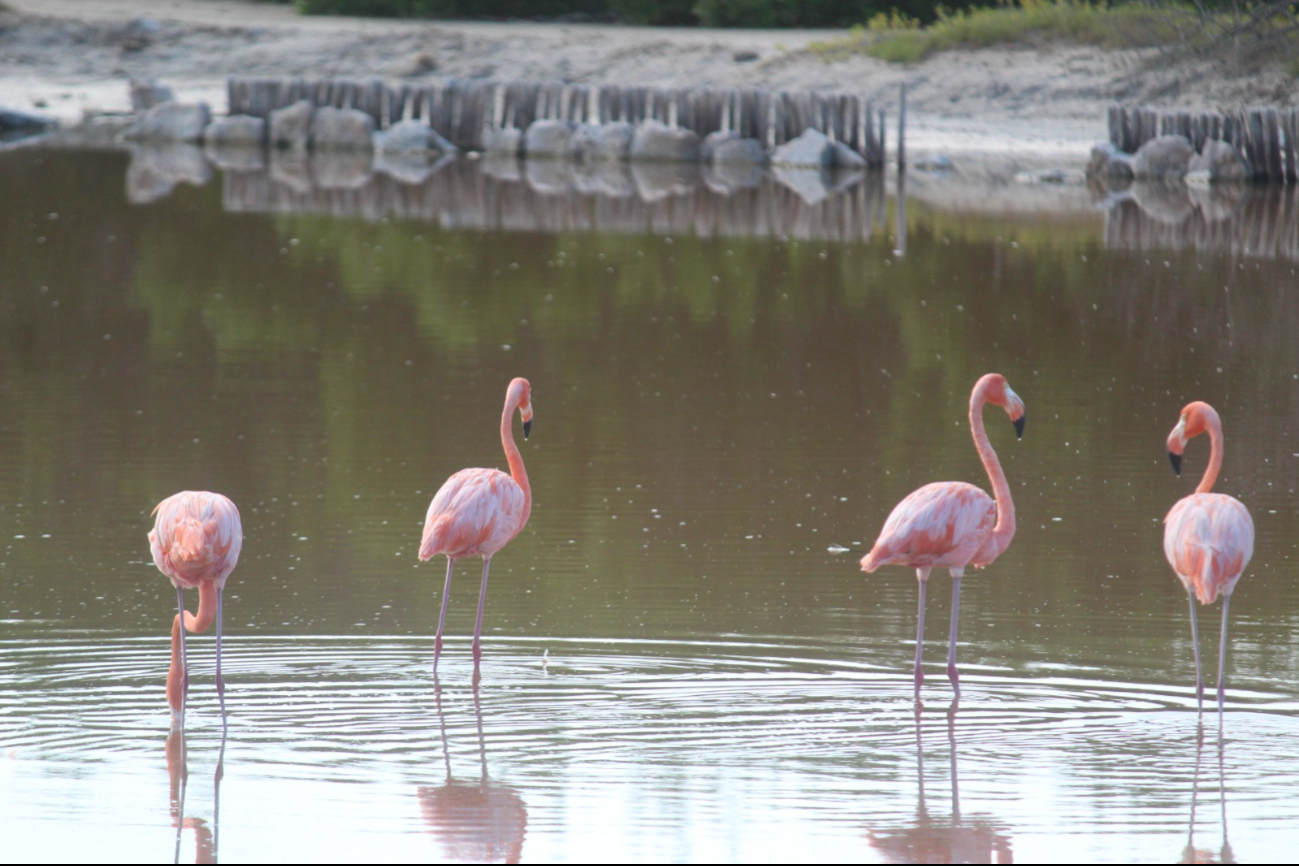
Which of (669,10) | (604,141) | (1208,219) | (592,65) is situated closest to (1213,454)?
(1208,219)

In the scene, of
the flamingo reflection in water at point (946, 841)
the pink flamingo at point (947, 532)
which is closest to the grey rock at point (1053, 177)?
the pink flamingo at point (947, 532)

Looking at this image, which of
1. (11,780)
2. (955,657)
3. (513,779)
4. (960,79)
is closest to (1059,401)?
(955,657)

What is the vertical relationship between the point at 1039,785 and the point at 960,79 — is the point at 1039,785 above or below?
below

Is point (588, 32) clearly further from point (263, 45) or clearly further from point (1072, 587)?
point (1072, 587)

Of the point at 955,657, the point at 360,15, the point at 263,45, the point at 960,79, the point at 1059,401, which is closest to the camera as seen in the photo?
the point at 955,657

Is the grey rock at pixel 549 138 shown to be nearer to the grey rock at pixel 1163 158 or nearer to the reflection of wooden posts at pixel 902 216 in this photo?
the reflection of wooden posts at pixel 902 216

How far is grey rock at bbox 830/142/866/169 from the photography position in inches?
917

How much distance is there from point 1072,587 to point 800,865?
103 inches

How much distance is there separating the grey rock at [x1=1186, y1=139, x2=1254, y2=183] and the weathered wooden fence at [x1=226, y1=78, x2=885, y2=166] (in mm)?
4189

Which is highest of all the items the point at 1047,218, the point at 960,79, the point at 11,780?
the point at 960,79

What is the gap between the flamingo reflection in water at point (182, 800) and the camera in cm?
416

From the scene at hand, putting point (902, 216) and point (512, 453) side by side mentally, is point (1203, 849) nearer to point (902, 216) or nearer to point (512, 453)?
point (512, 453)

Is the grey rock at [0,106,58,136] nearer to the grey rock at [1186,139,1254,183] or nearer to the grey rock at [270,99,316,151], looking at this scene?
the grey rock at [270,99,316,151]

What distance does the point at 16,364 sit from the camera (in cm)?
1048
